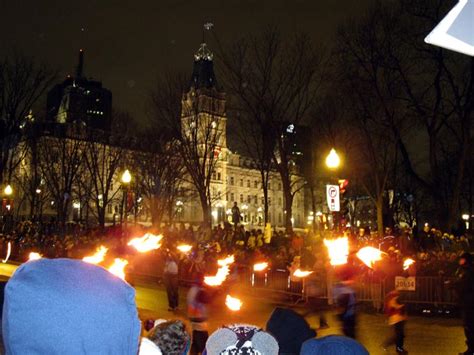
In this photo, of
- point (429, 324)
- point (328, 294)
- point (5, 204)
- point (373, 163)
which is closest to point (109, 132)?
point (5, 204)

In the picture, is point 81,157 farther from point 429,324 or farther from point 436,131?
point 429,324

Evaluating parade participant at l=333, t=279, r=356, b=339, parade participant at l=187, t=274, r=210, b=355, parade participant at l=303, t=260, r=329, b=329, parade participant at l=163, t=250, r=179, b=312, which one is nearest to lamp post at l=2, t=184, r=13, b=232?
parade participant at l=163, t=250, r=179, b=312

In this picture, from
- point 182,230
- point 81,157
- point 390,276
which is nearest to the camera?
point 390,276

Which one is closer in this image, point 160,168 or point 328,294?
point 328,294

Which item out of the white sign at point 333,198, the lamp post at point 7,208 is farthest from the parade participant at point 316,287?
the lamp post at point 7,208

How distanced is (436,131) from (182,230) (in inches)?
613

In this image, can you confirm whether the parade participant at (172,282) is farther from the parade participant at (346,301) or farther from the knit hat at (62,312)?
the knit hat at (62,312)

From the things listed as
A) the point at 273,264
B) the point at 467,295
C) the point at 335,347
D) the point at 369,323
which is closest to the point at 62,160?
the point at 273,264

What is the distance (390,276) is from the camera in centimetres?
1816

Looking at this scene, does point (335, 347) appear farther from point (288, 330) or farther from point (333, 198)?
point (333, 198)

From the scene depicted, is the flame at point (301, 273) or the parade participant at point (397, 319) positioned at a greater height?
the flame at point (301, 273)

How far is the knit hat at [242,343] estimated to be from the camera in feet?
11.2

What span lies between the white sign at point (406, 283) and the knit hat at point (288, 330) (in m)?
13.3

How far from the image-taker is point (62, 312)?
70.5 inches
